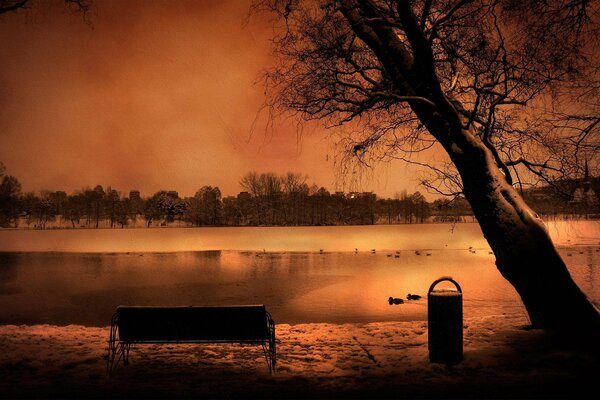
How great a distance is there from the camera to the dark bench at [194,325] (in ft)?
24.4

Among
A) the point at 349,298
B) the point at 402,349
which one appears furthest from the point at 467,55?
the point at 349,298

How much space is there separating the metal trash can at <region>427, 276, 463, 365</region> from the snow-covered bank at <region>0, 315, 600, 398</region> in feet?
0.61

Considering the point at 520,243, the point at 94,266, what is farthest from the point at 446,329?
the point at 94,266

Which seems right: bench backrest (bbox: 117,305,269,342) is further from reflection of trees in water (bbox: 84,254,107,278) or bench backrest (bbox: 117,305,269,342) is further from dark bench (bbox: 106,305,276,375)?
reflection of trees in water (bbox: 84,254,107,278)

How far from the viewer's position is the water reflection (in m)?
17.3

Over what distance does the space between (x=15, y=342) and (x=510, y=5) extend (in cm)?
1008

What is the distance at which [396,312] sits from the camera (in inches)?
661

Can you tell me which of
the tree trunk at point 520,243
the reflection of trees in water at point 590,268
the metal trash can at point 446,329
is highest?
the tree trunk at point 520,243

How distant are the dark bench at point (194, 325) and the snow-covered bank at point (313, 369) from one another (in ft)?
1.35

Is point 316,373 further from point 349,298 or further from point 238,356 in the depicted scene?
point 349,298

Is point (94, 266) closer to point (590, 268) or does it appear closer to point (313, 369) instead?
point (590, 268)

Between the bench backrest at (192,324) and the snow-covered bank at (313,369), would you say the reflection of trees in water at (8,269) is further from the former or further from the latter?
the bench backrest at (192,324)

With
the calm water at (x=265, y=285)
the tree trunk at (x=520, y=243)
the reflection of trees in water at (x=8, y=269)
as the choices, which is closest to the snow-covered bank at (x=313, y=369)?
the tree trunk at (x=520, y=243)

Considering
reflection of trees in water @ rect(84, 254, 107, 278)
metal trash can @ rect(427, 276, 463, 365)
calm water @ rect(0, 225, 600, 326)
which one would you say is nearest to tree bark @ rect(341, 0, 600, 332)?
metal trash can @ rect(427, 276, 463, 365)
